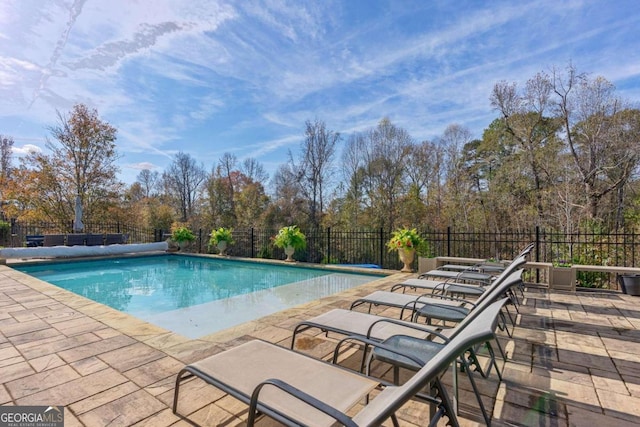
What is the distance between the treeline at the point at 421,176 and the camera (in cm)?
1077

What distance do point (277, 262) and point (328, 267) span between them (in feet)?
6.05

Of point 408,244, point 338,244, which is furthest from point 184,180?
point 408,244

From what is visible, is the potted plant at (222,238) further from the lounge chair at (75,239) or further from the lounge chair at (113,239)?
the lounge chair at (75,239)

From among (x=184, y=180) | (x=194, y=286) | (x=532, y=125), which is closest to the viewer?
(x=194, y=286)

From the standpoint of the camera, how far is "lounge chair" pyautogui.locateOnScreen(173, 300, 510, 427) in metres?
0.89

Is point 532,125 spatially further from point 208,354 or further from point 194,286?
point 208,354

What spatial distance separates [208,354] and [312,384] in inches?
59.0

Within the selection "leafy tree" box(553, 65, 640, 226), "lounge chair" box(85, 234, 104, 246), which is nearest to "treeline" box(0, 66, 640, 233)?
"leafy tree" box(553, 65, 640, 226)

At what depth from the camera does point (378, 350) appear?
5.57 ft

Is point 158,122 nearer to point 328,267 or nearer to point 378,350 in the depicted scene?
point 328,267

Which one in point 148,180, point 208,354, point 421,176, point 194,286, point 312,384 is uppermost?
point 148,180

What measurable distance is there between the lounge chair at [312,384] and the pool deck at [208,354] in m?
0.35

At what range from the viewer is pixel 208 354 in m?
2.54

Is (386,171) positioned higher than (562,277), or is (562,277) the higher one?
(386,171)
